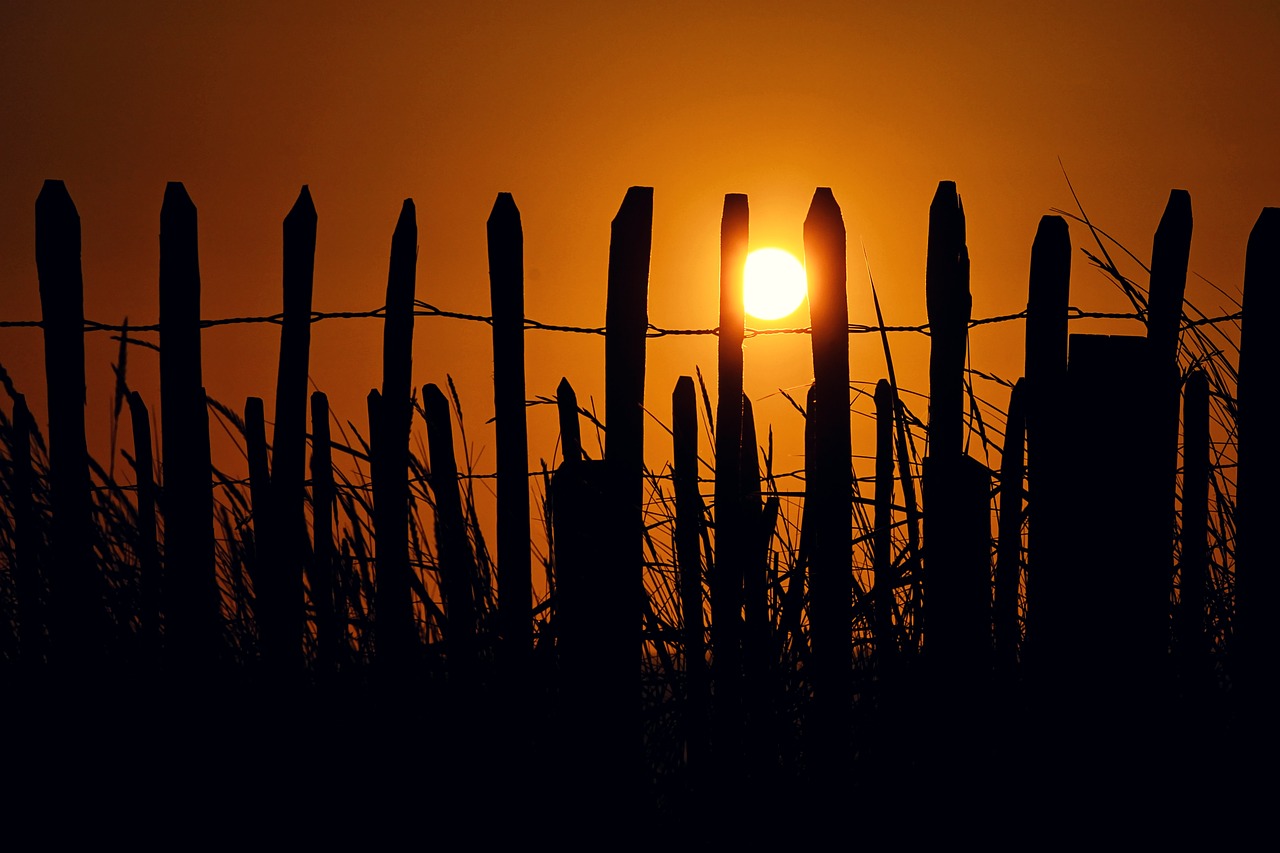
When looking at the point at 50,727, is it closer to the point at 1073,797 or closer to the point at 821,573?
the point at 821,573

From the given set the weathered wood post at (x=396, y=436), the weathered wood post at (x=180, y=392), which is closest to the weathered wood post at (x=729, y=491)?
the weathered wood post at (x=396, y=436)

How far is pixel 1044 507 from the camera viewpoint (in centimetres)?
168

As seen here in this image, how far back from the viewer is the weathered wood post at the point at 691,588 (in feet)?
6.22

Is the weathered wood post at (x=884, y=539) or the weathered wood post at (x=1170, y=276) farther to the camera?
the weathered wood post at (x=1170, y=276)

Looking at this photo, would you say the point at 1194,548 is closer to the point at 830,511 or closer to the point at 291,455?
the point at 830,511

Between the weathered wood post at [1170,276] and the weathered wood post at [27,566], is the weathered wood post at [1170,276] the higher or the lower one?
the higher one

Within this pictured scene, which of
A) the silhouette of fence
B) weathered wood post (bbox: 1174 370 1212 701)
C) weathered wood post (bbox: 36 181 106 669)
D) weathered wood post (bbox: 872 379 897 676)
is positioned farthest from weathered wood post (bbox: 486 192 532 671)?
weathered wood post (bbox: 1174 370 1212 701)

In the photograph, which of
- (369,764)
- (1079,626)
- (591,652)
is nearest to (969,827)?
(1079,626)

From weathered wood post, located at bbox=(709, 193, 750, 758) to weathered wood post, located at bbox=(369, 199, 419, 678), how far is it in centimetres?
58

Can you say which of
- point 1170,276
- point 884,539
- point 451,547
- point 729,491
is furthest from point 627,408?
point 1170,276

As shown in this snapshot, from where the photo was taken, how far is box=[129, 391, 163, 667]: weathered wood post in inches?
85.4

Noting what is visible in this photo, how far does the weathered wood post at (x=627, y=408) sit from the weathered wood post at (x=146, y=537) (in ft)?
3.18

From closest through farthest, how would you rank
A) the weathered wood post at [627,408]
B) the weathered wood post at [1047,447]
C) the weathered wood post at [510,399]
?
the weathered wood post at [1047,447], the weathered wood post at [627,408], the weathered wood post at [510,399]

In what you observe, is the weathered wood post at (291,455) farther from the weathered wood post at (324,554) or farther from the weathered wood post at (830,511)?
the weathered wood post at (830,511)
